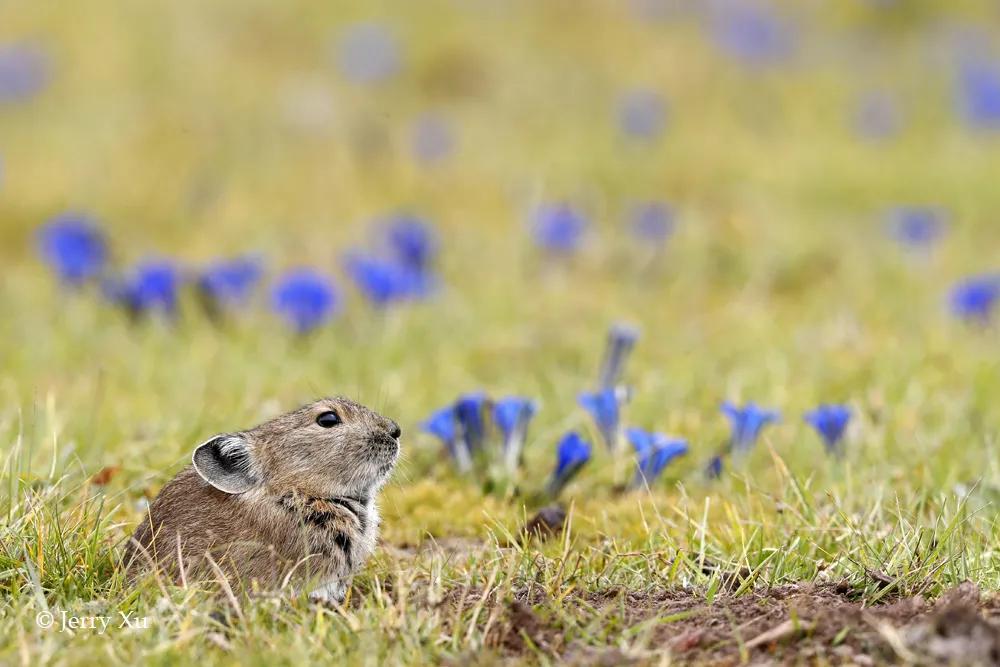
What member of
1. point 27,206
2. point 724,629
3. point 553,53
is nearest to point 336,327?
point 27,206

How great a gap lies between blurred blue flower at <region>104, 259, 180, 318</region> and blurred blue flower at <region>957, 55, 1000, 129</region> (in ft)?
32.3

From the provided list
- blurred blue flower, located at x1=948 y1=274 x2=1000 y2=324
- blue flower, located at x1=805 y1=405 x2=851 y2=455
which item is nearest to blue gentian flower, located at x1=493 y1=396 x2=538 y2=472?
blue flower, located at x1=805 y1=405 x2=851 y2=455

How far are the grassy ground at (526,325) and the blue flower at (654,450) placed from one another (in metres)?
0.13

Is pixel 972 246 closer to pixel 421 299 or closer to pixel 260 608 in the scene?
pixel 421 299

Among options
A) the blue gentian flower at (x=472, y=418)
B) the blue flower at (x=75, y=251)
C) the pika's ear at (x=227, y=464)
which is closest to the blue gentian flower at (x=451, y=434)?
the blue gentian flower at (x=472, y=418)

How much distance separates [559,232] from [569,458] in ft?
15.9

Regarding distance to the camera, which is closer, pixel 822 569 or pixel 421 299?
pixel 822 569

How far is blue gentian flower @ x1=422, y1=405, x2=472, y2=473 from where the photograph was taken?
5.71m

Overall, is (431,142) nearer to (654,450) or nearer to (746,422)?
(746,422)

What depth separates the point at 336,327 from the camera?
8430 mm

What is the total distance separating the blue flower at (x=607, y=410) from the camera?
6047 mm

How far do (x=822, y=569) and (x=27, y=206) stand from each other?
845cm

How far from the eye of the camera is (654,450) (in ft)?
18.6

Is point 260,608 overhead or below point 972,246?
overhead
